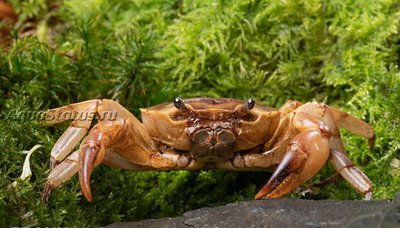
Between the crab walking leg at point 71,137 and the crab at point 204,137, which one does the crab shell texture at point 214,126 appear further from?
the crab walking leg at point 71,137

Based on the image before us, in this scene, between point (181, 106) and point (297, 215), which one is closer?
point (297, 215)

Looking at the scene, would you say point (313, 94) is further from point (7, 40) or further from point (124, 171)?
point (7, 40)

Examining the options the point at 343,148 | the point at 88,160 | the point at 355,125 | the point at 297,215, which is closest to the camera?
the point at 297,215

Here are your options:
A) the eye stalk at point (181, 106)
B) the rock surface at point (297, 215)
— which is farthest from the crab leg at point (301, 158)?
the eye stalk at point (181, 106)

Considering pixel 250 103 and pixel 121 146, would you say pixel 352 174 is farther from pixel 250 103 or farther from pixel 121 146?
pixel 121 146

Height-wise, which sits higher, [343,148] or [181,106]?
[181,106]

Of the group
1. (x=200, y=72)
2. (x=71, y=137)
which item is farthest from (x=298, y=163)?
(x=200, y=72)

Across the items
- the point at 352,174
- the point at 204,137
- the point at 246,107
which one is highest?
the point at 246,107
